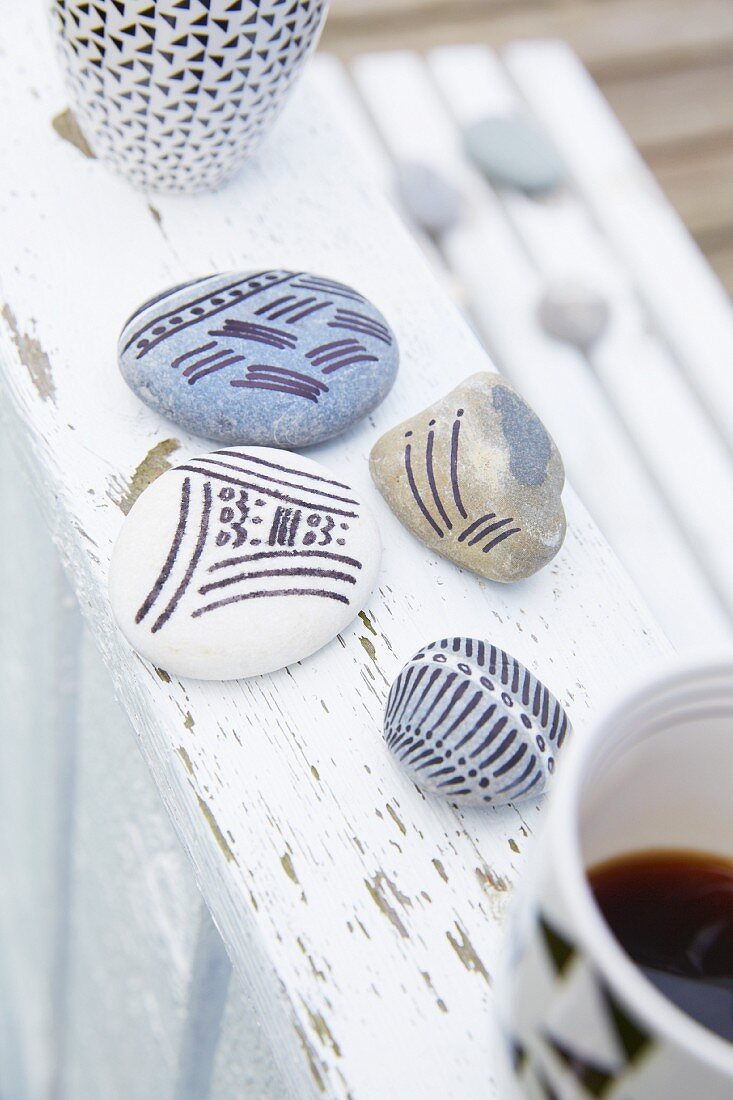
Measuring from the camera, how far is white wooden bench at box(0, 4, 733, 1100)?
1.26 ft

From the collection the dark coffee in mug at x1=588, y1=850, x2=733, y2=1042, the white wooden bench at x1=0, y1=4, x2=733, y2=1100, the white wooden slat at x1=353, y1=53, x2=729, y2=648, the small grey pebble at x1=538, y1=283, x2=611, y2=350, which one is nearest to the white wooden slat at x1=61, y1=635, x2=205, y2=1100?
the white wooden bench at x1=0, y1=4, x2=733, y2=1100

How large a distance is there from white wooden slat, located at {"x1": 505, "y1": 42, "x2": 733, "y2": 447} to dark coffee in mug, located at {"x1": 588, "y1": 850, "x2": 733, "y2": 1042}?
3.47 feet

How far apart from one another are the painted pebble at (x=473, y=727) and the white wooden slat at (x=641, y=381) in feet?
2.70

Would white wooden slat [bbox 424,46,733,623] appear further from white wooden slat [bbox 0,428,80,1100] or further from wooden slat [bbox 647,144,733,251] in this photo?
white wooden slat [bbox 0,428,80,1100]

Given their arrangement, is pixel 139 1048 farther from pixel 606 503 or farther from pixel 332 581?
pixel 606 503

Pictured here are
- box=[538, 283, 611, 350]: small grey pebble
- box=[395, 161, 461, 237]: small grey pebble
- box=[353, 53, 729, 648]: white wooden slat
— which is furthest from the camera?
box=[395, 161, 461, 237]: small grey pebble

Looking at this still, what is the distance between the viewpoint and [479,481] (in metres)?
0.49

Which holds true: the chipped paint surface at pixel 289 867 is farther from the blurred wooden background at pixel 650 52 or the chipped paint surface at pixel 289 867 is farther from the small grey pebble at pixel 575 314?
the blurred wooden background at pixel 650 52

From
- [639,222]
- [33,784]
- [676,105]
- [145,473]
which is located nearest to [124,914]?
[33,784]

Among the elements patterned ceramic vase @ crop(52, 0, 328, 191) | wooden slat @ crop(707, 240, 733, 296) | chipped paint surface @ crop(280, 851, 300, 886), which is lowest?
wooden slat @ crop(707, 240, 733, 296)

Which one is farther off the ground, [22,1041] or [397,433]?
[397,433]

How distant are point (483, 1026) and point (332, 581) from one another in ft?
0.58

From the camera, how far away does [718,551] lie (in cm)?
121

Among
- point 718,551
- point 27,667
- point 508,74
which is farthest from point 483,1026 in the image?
point 508,74
